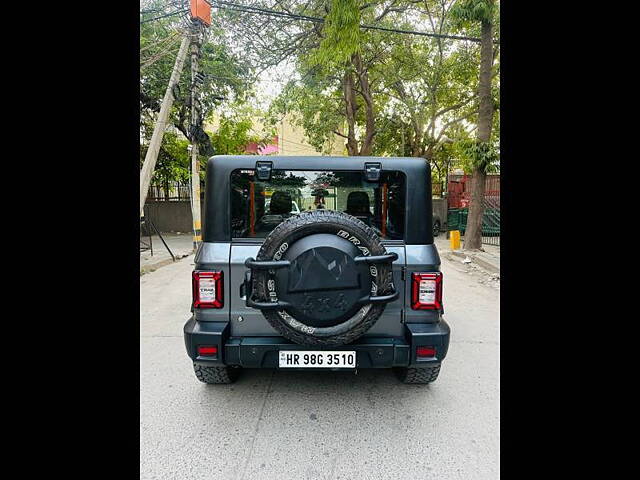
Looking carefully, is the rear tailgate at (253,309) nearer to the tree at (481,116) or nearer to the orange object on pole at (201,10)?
the orange object on pole at (201,10)

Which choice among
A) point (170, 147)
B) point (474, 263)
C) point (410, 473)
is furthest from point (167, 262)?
point (410, 473)

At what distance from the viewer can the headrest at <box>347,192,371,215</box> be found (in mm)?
2797

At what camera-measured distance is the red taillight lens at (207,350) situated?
233cm

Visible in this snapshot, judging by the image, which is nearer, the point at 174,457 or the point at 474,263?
the point at 174,457

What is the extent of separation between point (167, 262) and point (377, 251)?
319 inches

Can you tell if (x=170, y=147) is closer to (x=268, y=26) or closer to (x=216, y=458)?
(x=268, y=26)

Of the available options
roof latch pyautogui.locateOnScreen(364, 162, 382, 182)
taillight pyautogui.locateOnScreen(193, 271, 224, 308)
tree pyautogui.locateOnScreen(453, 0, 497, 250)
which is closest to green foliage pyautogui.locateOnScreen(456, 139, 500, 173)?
tree pyautogui.locateOnScreen(453, 0, 497, 250)

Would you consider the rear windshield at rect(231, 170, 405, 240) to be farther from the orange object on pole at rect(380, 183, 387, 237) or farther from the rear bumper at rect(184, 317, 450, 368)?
the rear bumper at rect(184, 317, 450, 368)

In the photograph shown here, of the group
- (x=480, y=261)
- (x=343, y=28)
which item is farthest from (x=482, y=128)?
(x=343, y=28)

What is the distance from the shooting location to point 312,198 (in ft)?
8.94

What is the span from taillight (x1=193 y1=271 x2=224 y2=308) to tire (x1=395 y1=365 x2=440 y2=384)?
159 cm

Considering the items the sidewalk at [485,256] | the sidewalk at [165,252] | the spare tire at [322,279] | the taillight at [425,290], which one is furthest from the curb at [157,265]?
the sidewalk at [485,256]

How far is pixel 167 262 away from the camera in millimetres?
9000

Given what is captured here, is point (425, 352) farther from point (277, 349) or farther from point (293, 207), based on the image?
point (293, 207)
